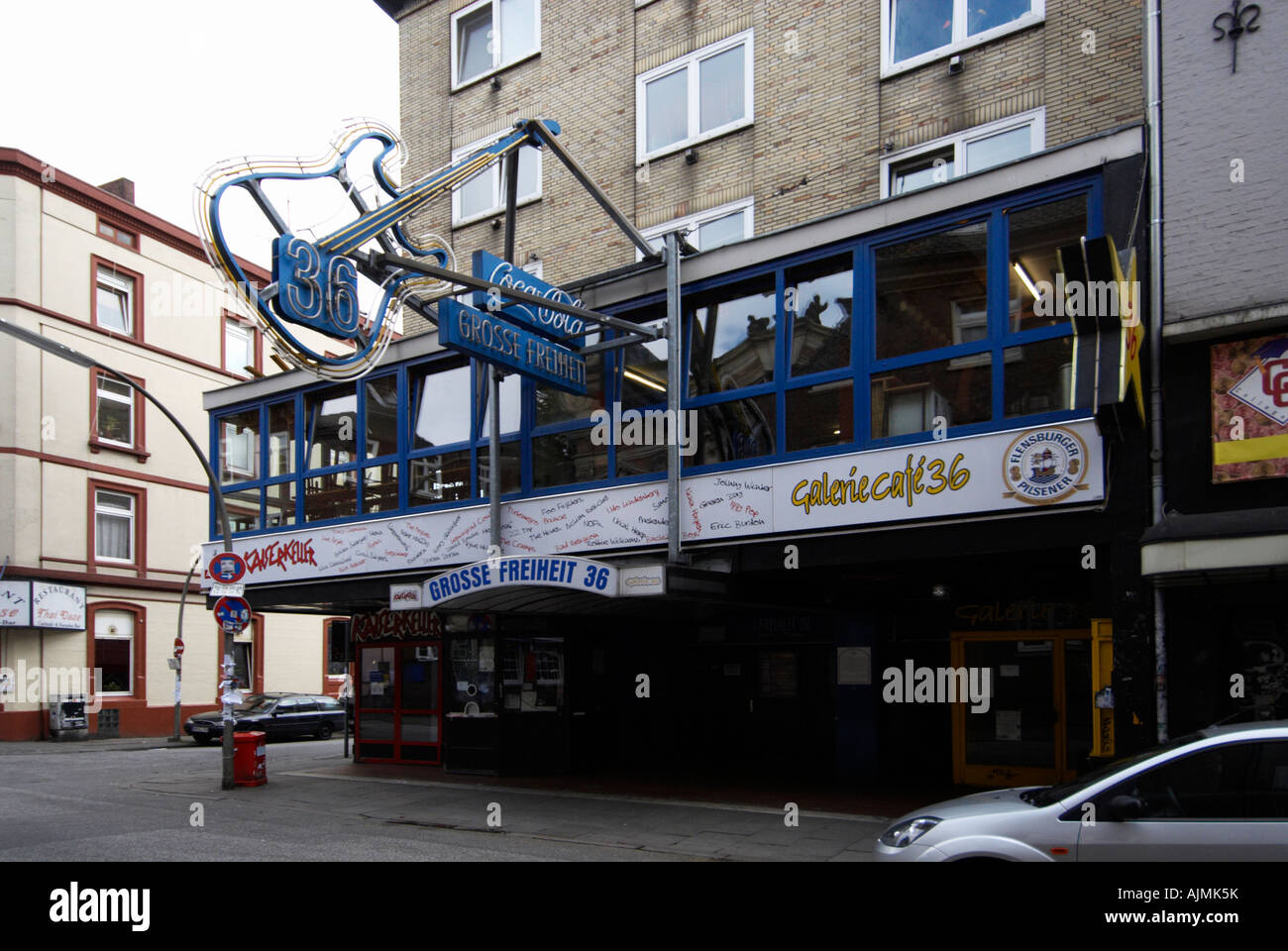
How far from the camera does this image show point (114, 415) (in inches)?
1271

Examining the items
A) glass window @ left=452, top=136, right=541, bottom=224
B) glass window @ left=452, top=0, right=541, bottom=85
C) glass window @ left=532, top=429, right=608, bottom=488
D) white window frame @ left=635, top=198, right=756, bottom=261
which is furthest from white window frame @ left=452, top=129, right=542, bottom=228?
glass window @ left=532, top=429, right=608, bottom=488

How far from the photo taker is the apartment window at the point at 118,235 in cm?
3170

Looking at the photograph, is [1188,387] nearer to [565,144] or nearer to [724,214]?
[724,214]

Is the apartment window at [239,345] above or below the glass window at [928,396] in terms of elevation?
above

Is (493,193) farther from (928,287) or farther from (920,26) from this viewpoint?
(928,287)

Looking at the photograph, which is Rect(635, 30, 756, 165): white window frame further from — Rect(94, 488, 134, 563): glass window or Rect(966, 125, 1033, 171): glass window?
Rect(94, 488, 134, 563): glass window

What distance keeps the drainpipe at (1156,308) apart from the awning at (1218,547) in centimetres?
38

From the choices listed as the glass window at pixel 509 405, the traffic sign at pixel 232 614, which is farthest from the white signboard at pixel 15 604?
the glass window at pixel 509 405

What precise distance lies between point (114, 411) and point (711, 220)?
77.2 ft

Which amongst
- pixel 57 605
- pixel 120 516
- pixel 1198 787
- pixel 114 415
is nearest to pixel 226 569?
pixel 1198 787

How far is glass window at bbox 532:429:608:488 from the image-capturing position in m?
14.4

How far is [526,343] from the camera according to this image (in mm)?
13109

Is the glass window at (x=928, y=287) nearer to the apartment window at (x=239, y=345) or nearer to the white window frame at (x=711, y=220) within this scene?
the white window frame at (x=711, y=220)
